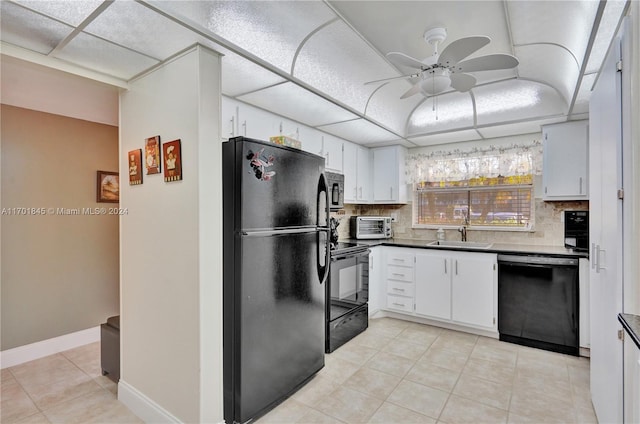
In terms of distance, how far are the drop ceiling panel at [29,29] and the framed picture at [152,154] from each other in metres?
0.65

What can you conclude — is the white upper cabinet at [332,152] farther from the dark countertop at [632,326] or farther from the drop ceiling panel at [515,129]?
the dark countertop at [632,326]

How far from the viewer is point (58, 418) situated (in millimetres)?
2115

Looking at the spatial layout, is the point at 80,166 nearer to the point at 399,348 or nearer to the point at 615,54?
the point at 399,348

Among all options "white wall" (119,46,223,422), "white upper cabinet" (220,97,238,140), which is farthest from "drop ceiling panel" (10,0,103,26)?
"white upper cabinet" (220,97,238,140)

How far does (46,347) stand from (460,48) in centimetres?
423

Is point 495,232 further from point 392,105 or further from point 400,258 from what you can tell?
point 392,105

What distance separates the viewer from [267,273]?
6.90 feet

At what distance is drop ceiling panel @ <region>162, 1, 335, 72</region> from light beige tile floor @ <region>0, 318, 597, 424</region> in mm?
2376

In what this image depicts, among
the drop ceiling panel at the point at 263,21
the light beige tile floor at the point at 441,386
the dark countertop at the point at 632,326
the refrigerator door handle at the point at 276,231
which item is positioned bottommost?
the light beige tile floor at the point at 441,386

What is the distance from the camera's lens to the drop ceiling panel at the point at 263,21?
5.48ft

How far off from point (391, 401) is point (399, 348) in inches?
35.5

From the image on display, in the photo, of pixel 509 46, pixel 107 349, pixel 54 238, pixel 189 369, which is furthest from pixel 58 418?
pixel 509 46

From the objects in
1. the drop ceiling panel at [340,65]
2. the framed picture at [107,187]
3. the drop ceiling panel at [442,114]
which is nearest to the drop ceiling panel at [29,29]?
the drop ceiling panel at [340,65]

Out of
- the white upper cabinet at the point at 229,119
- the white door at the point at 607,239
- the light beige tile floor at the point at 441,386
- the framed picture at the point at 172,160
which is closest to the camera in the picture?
the white door at the point at 607,239
